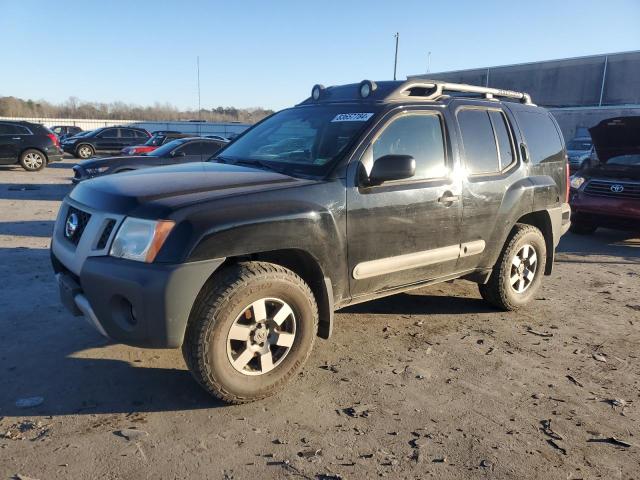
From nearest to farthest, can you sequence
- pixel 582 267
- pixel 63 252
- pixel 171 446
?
pixel 171 446
pixel 63 252
pixel 582 267

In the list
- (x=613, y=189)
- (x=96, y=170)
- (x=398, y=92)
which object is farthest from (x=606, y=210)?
(x=96, y=170)

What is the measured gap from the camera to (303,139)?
3.97 m

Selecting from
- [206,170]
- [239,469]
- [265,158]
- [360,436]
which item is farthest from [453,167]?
[239,469]

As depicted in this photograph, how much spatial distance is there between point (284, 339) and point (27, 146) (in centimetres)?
1680

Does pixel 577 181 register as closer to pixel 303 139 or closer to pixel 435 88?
pixel 435 88

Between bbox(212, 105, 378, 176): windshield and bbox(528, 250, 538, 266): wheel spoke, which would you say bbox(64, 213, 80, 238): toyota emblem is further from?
bbox(528, 250, 538, 266): wheel spoke

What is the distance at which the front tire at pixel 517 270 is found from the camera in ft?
15.3

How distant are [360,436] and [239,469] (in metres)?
0.70

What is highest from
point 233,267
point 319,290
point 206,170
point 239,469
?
point 206,170

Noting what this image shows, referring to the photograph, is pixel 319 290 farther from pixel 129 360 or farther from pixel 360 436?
pixel 129 360

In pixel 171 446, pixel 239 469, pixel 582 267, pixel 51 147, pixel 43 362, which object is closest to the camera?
pixel 239 469

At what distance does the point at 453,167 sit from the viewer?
159 inches

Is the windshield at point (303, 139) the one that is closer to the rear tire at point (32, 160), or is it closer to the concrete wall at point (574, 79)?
the rear tire at point (32, 160)

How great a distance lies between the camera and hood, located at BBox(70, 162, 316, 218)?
282 centimetres
